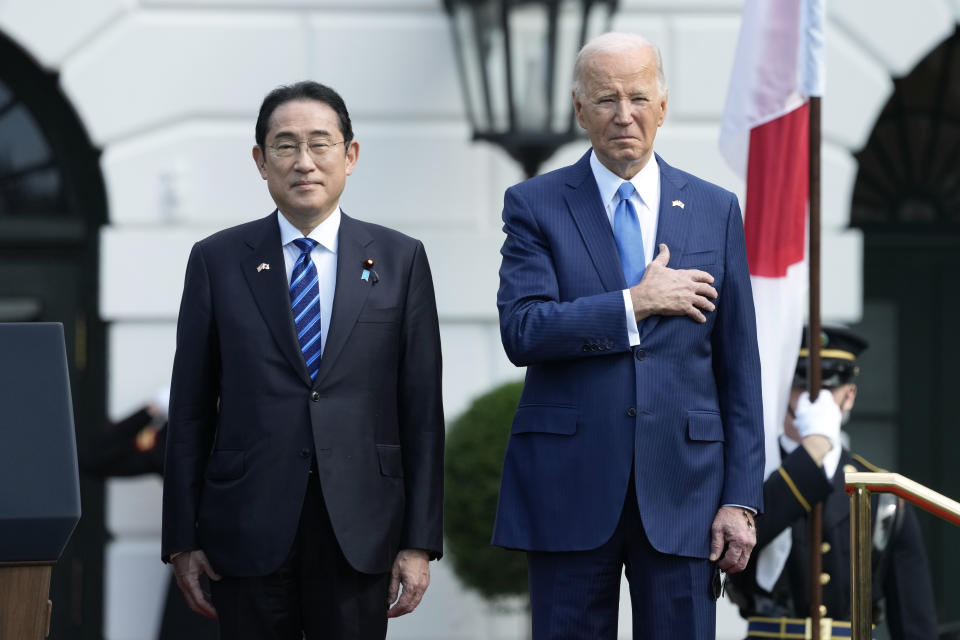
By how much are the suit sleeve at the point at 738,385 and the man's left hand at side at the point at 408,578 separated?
0.71 meters

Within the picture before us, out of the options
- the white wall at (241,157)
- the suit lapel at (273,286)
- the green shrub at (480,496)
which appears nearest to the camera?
the suit lapel at (273,286)

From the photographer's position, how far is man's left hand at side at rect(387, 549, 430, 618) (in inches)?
133

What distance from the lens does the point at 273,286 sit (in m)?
3.43

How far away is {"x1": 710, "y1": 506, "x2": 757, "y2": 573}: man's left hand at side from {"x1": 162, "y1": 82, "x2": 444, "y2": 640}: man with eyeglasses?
652 millimetres

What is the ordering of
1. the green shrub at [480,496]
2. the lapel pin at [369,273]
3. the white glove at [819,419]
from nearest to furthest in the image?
the lapel pin at [369,273]
the white glove at [819,419]
the green shrub at [480,496]

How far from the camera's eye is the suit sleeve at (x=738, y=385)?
127 inches

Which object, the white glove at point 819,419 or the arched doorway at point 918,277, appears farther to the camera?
the arched doorway at point 918,277

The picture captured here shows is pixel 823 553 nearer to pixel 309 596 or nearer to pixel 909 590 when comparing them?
pixel 909 590

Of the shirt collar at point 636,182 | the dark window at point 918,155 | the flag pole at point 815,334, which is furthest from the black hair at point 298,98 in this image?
the dark window at point 918,155

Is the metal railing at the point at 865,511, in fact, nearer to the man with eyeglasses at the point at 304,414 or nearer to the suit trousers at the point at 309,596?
the man with eyeglasses at the point at 304,414

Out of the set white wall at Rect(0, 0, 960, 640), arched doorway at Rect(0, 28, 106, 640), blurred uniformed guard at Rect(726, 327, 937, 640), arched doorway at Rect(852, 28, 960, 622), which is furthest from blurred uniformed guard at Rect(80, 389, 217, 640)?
arched doorway at Rect(852, 28, 960, 622)

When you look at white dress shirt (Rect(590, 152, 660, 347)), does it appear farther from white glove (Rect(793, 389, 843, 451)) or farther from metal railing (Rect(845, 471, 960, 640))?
white glove (Rect(793, 389, 843, 451))

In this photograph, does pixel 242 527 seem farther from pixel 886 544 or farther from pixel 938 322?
pixel 938 322

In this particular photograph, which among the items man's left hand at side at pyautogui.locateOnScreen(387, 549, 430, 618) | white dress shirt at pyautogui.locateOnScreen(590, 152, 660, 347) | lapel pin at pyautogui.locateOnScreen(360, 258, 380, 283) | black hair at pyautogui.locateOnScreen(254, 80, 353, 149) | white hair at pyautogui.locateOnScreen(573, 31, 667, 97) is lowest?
man's left hand at side at pyautogui.locateOnScreen(387, 549, 430, 618)
